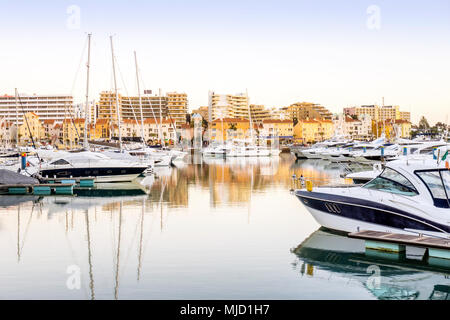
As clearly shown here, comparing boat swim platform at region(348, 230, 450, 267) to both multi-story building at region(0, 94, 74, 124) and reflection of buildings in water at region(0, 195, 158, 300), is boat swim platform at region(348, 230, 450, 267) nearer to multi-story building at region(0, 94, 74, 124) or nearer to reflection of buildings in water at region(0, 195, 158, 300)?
reflection of buildings in water at region(0, 195, 158, 300)

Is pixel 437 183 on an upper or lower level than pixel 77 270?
upper

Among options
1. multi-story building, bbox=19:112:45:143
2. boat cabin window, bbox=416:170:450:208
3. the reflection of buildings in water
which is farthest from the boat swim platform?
multi-story building, bbox=19:112:45:143

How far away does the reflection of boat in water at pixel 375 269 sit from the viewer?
12.7m

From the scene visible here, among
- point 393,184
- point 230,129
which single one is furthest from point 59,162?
point 230,129

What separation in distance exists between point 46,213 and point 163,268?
11389 mm

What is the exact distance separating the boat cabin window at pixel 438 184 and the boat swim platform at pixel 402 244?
126cm

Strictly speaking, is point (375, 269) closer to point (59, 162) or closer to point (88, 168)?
point (88, 168)

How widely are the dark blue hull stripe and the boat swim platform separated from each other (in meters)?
0.49

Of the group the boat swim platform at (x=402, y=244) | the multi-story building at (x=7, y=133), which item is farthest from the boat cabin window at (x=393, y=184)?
the multi-story building at (x=7, y=133)

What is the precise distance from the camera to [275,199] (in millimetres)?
28172
